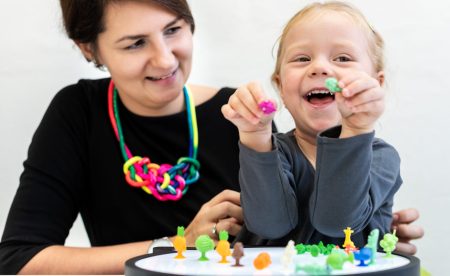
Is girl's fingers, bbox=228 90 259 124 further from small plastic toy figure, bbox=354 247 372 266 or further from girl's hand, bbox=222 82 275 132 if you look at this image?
small plastic toy figure, bbox=354 247 372 266

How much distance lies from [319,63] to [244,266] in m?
0.38

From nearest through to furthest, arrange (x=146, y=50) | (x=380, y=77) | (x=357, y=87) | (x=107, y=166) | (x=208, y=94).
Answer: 1. (x=357, y=87)
2. (x=380, y=77)
3. (x=146, y=50)
4. (x=107, y=166)
5. (x=208, y=94)

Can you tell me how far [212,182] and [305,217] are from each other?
54 centimetres

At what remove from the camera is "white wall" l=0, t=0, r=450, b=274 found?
5.80 ft

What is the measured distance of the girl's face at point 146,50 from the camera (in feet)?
4.09

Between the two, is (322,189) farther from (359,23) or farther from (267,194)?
(359,23)

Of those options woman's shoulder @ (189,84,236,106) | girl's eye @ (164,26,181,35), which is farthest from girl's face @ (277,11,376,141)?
woman's shoulder @ (189,84,236,106)

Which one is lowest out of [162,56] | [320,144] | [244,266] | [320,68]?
[244,266]

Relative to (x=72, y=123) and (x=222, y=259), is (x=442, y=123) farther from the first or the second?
(x=222, y=259)

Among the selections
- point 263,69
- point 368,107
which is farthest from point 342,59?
point 263,69

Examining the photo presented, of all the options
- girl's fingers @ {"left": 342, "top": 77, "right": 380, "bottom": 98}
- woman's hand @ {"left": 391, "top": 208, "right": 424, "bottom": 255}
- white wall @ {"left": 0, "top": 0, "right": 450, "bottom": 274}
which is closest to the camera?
girl's fingers @ {"left": 342, "top": 77, "right": 380, "bottom": 98}

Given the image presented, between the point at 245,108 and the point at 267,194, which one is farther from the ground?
the point at 245,108

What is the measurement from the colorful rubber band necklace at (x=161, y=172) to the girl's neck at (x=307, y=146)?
43cm

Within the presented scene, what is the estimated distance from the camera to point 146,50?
4.23 ft
